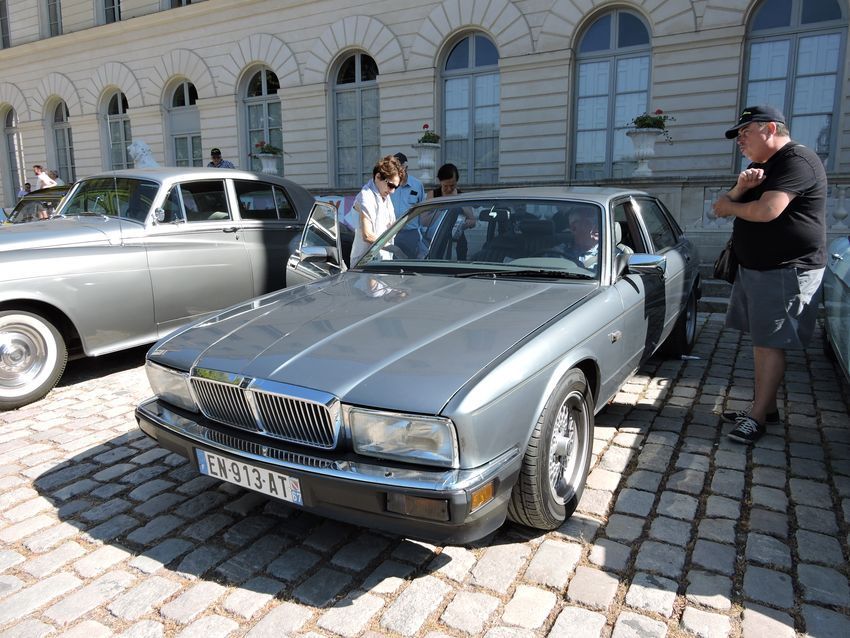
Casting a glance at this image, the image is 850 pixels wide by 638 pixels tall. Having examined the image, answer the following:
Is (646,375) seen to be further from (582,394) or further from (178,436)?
(178,436)

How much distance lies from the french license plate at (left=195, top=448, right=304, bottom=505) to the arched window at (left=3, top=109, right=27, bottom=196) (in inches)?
1058

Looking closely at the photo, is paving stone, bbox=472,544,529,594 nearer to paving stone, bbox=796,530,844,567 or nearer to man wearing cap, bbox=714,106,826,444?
paving stone, bbox=796,530,844,567

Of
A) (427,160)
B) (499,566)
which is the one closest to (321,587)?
(499,566)

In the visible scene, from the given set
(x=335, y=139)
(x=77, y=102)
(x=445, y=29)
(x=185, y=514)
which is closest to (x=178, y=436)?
(x=185, y=514)

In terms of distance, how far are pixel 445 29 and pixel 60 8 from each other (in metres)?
16.7

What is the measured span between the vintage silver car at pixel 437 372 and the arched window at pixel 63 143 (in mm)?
23463


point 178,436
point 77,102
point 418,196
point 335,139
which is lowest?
point 178,436

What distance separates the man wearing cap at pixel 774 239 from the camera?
3381 millimetres

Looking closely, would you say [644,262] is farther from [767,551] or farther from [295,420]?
[295,420]

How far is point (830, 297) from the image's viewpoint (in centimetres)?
470

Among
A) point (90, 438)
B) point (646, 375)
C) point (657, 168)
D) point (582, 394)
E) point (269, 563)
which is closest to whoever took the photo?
point (269, 563)

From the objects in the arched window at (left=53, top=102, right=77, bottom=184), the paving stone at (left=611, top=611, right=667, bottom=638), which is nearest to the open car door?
the paving stone at (left=611, top=611, right=667, bottom=638)

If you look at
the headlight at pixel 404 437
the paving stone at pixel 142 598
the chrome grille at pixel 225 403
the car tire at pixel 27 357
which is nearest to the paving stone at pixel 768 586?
the headlight at pixel 404 437

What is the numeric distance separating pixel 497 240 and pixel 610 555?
189 cm
